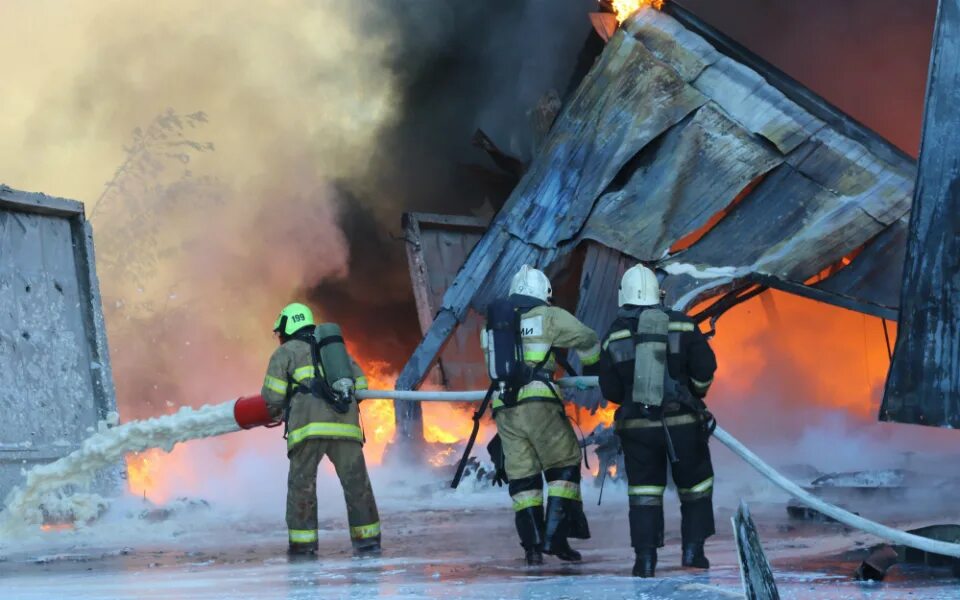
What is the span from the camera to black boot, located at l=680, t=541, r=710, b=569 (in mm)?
6281

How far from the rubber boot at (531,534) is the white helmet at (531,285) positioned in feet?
3.98

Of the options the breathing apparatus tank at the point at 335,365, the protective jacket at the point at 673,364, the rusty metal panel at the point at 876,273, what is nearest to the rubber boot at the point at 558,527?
the protective jacket at the point at 673,364

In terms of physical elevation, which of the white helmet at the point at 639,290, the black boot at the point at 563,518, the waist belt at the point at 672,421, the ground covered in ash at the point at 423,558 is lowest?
the ground covered in ash at the point at 423,558

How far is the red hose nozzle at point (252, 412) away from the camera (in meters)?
8.31

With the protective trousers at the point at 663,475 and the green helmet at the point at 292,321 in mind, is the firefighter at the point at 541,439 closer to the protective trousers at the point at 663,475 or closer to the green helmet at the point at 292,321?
the protective trousers at the point at 663,475

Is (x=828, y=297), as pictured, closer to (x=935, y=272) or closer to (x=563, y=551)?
(x=935, y=272)

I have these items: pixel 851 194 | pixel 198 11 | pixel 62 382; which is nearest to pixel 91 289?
pixel 62 382

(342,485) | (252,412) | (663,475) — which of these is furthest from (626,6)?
(663,475)

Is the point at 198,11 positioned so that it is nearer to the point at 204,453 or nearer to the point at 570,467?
the point at 204,453

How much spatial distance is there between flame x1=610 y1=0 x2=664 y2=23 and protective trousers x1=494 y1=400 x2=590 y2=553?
6437mm

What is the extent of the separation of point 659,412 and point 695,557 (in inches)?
30.1

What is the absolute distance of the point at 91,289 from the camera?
10.9 m

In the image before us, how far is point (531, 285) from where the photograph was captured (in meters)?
7.18

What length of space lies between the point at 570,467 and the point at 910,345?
6.48 ft
